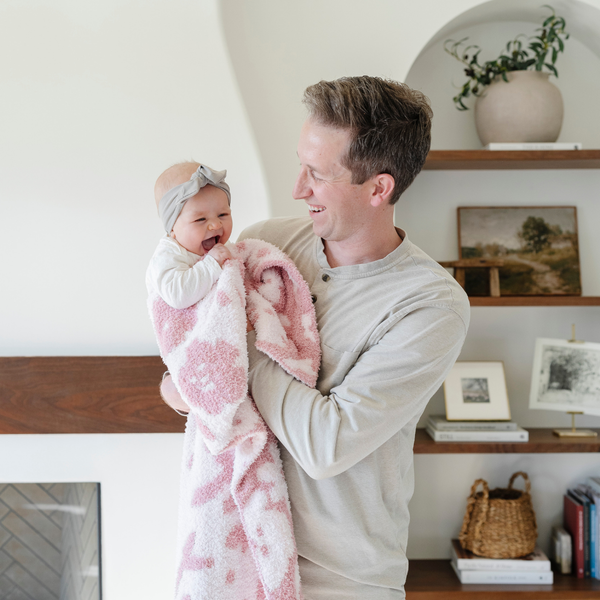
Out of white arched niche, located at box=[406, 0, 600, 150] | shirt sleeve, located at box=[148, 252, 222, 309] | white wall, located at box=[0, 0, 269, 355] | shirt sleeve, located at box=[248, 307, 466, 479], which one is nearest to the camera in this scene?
shirt sleeve, located at box=[248, 307, 466, 479]

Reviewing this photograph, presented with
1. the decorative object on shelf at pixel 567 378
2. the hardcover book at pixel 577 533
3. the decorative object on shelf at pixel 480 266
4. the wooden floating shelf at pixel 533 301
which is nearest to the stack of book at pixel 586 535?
the hardcover book at pixel 577 533

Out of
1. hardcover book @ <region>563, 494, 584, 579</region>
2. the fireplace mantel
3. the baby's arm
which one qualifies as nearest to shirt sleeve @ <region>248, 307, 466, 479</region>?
the baby's arm

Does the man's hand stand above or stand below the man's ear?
below

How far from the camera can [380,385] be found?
0.98 metres

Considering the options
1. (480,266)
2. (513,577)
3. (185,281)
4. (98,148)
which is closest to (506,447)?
(513,577)

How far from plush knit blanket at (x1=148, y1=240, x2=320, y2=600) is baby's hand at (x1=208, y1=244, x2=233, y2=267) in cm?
2

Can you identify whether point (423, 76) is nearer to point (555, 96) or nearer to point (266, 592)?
point (555, 96)

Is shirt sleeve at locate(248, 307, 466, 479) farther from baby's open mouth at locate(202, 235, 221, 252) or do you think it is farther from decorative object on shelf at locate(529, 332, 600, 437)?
decorative object on shelf at locate(529, 332, 600, 437)

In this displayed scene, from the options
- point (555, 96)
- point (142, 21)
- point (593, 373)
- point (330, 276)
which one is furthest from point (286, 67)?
point (593, 373)

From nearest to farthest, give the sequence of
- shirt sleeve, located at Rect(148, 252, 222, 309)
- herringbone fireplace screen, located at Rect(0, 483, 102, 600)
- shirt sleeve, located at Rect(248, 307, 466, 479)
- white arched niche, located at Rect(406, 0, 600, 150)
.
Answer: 1. shirt sleeve, located at Rect(248, 307, 466, 479)
2. shirt sleeve, located at Rect(148, 252, 222, 309)
3. herringbone fireplace screen, located at Rect(0, 483, 102, 600)
4. white arched niche, located at Rect(406, 0, 600, 150)

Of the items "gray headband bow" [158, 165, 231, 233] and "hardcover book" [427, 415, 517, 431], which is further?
"hardcover book" [427, 415, 517, 431]

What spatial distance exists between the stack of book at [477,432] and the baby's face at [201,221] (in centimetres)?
121

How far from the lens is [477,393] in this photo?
2.12 meters

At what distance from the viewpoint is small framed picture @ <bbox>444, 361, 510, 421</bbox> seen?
208 cm
